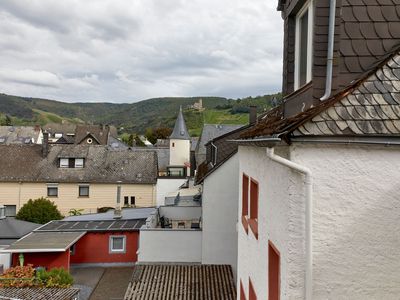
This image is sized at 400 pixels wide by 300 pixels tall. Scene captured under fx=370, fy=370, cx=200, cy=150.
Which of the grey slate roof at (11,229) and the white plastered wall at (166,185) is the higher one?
the white plastered wall at (166,185)

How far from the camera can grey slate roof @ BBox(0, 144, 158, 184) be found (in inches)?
1314

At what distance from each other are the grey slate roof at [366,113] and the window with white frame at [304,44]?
86 cm

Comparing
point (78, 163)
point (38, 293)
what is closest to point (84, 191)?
point (78, 163)

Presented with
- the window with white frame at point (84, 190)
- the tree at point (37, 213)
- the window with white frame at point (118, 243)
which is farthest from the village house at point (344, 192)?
the window with white frame at point (84, 190)

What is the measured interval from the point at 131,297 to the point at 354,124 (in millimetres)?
10790

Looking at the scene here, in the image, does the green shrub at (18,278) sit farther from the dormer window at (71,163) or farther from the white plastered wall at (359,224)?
the dormer window at (71,163)

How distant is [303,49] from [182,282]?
1119cm

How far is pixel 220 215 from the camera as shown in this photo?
16.3 metres

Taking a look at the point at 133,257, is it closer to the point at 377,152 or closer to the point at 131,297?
the point at 131,297

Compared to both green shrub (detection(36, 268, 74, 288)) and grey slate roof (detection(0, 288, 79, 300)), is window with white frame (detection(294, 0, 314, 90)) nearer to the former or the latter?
grey slate roof (detection(0, 288, 79, 300))

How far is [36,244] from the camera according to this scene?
55.8 ft

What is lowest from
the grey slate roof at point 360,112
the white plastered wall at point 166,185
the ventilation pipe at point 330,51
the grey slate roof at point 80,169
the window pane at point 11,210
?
the window pane at point 11,210

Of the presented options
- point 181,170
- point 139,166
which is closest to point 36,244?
point 139,166

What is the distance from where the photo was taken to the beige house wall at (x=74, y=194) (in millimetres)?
33000
